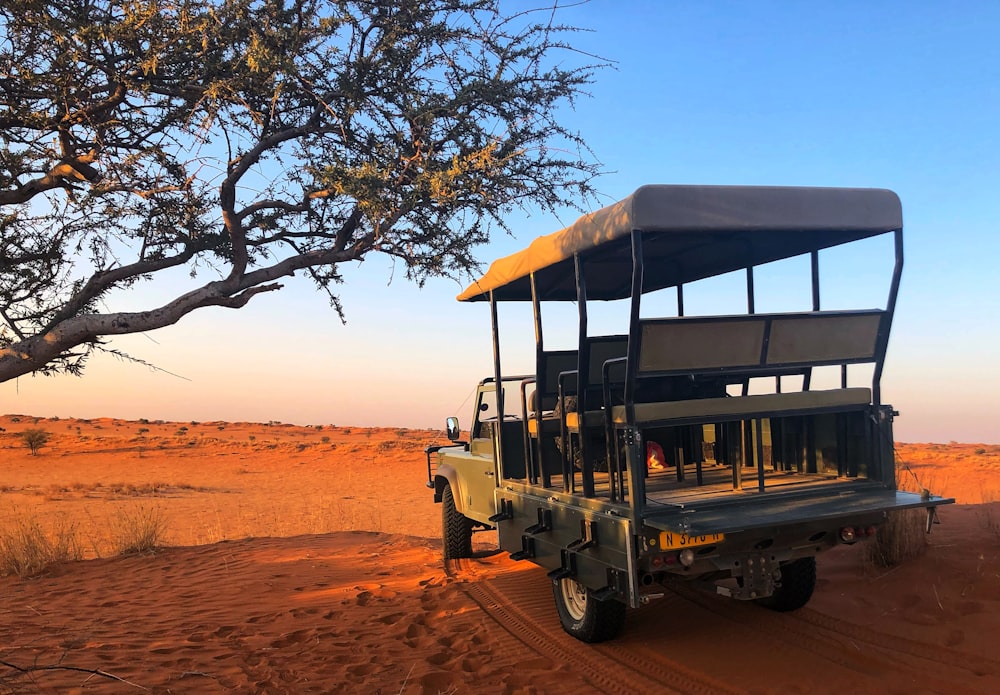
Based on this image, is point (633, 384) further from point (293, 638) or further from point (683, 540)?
point (293, 638)

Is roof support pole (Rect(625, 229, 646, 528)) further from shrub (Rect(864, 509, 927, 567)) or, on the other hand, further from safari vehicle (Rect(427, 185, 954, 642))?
shrub (Rect(864, 509, 927, 567))

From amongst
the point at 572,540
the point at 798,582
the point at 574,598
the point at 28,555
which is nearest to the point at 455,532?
the point at 574,598

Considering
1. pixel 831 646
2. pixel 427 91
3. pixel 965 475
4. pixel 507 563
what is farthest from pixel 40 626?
pixel 965 475

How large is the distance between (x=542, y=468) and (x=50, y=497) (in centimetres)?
1833

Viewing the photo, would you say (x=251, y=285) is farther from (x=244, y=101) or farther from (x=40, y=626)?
(x=40, y=626)

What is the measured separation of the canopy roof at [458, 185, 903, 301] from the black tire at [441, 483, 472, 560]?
9.77 ft

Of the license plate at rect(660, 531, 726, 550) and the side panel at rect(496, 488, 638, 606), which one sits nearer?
the license plate at rect(660, 531, 726, 550)

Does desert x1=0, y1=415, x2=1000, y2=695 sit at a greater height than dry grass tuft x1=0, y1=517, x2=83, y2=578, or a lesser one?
lesser

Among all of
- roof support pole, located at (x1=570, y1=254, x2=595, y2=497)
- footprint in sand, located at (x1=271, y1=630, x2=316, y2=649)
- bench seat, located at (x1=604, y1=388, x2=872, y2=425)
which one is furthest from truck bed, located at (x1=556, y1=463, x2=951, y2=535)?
footprint in sand, located at (x1=271, y1=630, x2=316, y2=649)

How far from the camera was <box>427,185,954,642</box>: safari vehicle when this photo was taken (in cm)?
460

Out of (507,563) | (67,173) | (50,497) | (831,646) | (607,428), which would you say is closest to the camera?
(607,428)

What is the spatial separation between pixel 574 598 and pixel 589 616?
0.35 meters

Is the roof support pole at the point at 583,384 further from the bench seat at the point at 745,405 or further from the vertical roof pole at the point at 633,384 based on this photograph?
the vertical roof pole at the point at 633,384

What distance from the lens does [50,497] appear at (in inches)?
761
